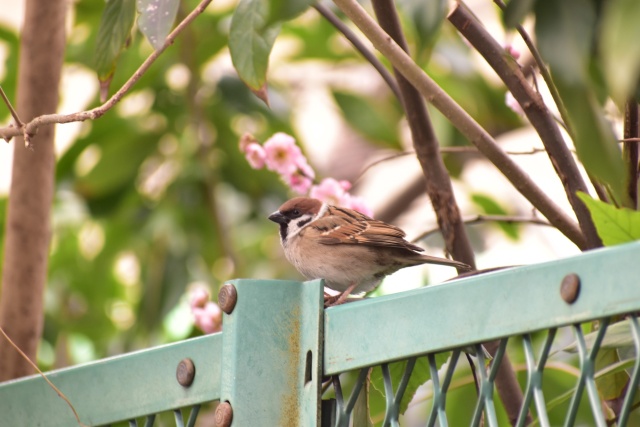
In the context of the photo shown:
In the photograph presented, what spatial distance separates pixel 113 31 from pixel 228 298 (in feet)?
1.66

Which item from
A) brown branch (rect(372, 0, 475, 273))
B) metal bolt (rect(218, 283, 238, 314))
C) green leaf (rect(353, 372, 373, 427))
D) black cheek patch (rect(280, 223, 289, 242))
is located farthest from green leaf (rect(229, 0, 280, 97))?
black cheek patch (rect(280, 223, 289, 242))

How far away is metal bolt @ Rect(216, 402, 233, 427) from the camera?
1.10 meters

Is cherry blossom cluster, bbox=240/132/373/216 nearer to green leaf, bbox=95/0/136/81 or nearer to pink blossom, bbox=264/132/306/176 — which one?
pink blossom, bbox=264/132/306/176

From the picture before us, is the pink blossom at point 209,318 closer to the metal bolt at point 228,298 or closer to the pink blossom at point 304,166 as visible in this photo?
the pink blossom at point 304,166

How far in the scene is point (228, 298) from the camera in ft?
3.81

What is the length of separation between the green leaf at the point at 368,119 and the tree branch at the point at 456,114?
161 centimetres

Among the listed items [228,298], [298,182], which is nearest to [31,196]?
[298,182]

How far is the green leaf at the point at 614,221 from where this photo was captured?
102 centimetres

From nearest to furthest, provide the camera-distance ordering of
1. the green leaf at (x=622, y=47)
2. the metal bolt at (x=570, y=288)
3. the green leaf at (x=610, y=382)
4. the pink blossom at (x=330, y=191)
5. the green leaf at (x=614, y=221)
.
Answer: the green leaf at (x=622, y=47) → the metal bolt at (x=570, y=288) → the green leaf at (x=614, y=221) → the green leaf at (x=610, y=382) → the pink blossom at (x=330, y=191)

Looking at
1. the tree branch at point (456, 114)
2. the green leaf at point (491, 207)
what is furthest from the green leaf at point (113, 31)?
the green leaf at point (491, 207)

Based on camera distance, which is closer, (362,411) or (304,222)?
(362,411)

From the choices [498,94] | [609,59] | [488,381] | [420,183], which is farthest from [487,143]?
[420,183]

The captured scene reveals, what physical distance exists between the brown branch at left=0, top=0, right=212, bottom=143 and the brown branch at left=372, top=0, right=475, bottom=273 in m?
0.38

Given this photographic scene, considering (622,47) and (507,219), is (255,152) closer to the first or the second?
(507,219)
